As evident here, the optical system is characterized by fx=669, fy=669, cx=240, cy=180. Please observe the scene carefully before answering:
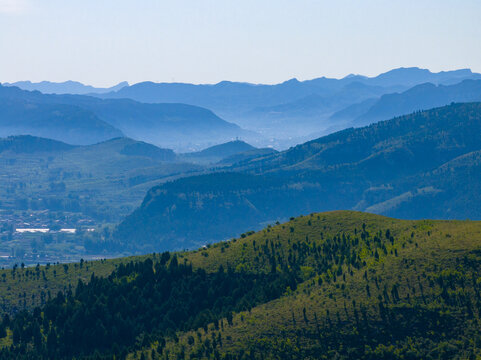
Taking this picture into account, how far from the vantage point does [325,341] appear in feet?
639

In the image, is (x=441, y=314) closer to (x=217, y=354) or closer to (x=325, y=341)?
(x=325, y=341)

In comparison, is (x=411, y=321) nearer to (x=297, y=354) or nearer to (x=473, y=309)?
(x=473, y=309)

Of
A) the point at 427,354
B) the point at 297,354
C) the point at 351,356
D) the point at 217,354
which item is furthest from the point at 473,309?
the point at 217,354

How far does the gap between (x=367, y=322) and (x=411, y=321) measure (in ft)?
42.7

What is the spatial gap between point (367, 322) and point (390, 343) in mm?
9722

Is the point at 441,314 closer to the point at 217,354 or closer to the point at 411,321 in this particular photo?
the point at 411,321

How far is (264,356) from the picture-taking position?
637 feet

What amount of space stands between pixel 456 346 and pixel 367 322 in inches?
1020

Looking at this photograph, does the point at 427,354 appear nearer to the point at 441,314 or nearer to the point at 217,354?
the point at 441,314

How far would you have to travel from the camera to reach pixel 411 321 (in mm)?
199250

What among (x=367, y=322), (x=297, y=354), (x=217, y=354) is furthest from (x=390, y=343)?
(x=217, y=354)

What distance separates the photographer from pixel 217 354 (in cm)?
19762

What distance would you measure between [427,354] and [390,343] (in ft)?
35.1

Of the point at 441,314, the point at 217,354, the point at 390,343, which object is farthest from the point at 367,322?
the point at 217,354
